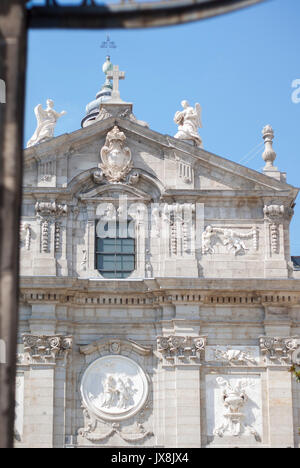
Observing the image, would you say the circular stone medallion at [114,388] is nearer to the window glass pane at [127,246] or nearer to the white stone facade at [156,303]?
the white stone facade at [156,303]

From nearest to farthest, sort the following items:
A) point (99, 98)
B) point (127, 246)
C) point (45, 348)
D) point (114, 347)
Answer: point (45, 348) → point (114, 347) → point (127, 246) → point (99, 98)

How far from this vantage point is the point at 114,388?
24109mm

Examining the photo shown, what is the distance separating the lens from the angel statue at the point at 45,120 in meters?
27.0

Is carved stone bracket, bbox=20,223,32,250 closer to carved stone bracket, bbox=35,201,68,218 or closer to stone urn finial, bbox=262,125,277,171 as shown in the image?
carved stone bracket, bbox=35,201,68,218

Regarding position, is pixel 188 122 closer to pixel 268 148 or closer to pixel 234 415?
pixel 268 148

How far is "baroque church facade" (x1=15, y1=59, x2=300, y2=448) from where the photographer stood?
23812mm

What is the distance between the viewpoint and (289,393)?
78.4ft

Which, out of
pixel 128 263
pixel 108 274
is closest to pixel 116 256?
pixel 128 263

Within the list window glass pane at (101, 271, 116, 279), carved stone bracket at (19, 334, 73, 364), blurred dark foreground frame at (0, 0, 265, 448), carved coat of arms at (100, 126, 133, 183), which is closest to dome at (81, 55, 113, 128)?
carved coat of arms at (100, 126, 133, 183)

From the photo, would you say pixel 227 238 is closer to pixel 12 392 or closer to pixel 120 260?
pixel 120 260

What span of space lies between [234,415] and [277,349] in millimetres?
2107

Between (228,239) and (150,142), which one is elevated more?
(150,142)

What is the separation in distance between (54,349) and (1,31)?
61.9 feet

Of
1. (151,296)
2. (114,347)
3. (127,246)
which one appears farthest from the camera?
(127,246)
